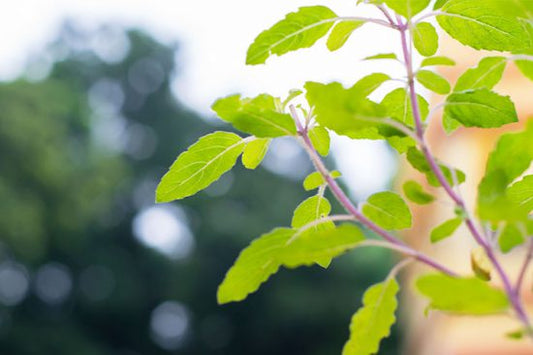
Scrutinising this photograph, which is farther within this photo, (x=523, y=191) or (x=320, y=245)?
(x=523, y=191)

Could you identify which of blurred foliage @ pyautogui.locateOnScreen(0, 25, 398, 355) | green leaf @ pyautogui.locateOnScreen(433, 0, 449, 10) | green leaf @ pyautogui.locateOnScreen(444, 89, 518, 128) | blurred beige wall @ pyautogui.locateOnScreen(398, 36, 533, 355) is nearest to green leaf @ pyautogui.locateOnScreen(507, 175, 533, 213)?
green leaf @ pyautogui.locateOnScreen(444, 89, 518, 128)

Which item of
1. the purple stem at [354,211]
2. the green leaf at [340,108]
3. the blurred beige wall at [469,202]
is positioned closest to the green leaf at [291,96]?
the purple stem at [354,211]

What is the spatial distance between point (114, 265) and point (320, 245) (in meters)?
15.5

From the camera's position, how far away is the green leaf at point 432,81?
2.17ft

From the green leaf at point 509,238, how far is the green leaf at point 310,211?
240 mm

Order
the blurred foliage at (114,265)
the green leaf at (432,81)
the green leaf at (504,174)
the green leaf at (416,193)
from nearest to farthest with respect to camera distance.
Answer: the green leaf at (504,174) → the green leaf at (416,193) → the green leaf at (432,81) → the blurred foliage at (114,265)

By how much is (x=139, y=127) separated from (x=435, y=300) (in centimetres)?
1753

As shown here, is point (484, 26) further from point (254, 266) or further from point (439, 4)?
A: point (254, 266)

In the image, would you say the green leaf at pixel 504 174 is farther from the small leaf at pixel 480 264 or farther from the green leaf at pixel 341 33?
the green leaf at pixel 341 33

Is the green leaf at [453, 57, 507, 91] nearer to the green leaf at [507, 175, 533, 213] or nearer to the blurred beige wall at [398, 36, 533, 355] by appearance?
the green leaf at [507, 175, 533, 213]

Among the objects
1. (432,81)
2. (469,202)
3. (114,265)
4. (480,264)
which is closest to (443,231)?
(480,264)

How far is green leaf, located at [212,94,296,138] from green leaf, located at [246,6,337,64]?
0.07 meters

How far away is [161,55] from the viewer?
1816 cm

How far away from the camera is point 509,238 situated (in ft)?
1.64
